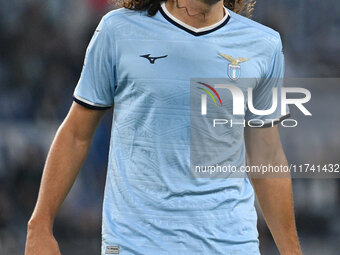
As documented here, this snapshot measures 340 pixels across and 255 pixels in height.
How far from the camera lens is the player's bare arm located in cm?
248

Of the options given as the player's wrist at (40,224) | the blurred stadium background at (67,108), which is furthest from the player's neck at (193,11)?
the blurred stadium background at (67,108)

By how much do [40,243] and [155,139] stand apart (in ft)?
1.68

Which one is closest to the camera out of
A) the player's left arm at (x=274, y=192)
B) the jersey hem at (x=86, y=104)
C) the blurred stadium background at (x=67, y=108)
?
the jersey hem at (x=86, y=104)

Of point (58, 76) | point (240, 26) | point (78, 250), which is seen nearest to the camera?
point (240, 26)

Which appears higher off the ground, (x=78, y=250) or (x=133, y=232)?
(x=133, y=232)

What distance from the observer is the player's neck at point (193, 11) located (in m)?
2.66

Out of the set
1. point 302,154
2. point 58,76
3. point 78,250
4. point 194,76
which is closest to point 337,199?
point 302,154

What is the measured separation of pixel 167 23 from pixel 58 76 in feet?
13.2

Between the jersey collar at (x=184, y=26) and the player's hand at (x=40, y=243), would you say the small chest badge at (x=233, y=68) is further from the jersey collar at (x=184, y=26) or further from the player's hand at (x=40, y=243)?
the player's hand at (x=40, y=243)

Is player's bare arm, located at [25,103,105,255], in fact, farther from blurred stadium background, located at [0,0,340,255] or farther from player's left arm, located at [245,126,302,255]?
blurred stadium background, located at [0,0,340,255]

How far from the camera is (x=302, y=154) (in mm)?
6480

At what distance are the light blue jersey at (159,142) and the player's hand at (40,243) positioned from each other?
19cm

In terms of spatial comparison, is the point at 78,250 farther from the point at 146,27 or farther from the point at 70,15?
the point at 146,27

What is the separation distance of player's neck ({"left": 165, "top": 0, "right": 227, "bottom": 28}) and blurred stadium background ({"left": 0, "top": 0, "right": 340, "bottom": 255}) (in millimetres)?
3819
